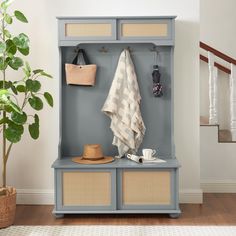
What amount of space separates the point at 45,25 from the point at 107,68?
0.75 meters

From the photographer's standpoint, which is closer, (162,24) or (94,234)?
(94,234)

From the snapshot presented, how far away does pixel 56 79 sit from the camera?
14.4 ft

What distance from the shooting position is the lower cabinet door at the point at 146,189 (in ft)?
12.9

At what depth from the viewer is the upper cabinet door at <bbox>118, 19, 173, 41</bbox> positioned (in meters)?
4.11

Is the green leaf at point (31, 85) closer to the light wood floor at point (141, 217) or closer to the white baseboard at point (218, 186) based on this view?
the light wood floor at point (141, 217)

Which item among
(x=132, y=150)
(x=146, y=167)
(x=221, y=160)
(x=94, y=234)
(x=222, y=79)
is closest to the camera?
(x=94, y=234)

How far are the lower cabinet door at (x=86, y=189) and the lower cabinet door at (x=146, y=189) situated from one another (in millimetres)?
90

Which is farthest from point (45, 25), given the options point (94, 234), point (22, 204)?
point (94, 234)

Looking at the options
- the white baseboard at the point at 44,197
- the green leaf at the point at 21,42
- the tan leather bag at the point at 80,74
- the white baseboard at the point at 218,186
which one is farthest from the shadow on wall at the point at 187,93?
the green leaf at the point at 21,42

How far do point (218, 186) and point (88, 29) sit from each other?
7.43ft

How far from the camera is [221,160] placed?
16.2ft

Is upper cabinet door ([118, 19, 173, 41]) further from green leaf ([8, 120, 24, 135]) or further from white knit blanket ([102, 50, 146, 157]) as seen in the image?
green leaf ([8, 120, 24, 135])

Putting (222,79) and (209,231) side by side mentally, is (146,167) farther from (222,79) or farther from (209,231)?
(222,79)

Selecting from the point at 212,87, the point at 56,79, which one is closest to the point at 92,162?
the point at 56,79
